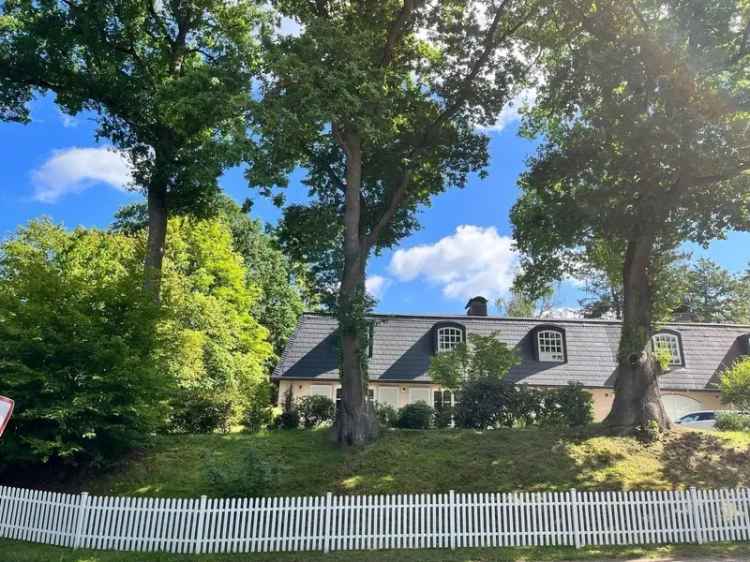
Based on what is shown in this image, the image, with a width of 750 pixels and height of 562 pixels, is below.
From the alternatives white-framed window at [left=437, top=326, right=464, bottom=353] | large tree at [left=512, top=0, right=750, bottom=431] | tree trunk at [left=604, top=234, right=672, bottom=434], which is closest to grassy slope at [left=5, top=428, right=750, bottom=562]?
tree trunk at [left=604, top=234, right=672, bottom=434]

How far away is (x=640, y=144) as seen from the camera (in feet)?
42.7

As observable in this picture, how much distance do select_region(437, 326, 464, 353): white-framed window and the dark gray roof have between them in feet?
1.88

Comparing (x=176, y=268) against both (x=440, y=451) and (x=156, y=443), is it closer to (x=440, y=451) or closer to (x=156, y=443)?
(x=156, y=443)

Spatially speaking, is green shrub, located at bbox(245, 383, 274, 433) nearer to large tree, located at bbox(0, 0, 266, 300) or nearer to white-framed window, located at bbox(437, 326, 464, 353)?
large tree, located at bbox(0, 0, 266, 300)

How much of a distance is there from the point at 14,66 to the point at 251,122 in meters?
9.21

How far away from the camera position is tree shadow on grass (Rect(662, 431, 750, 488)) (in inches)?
479

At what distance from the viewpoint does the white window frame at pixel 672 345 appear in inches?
1090

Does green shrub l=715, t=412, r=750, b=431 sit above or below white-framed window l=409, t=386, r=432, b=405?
below

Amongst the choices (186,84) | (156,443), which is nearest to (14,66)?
(186,84)

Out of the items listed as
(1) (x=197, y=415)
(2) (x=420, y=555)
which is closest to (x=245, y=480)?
(2) (x=420, y=555)

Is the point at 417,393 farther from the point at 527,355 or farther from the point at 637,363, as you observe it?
the point at 637,363

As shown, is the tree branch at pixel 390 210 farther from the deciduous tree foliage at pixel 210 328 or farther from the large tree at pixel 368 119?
the deciduous tree foliage at pixel 210 328

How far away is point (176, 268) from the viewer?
26.4 metres

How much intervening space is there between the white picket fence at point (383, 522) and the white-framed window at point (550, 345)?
57.8ft
